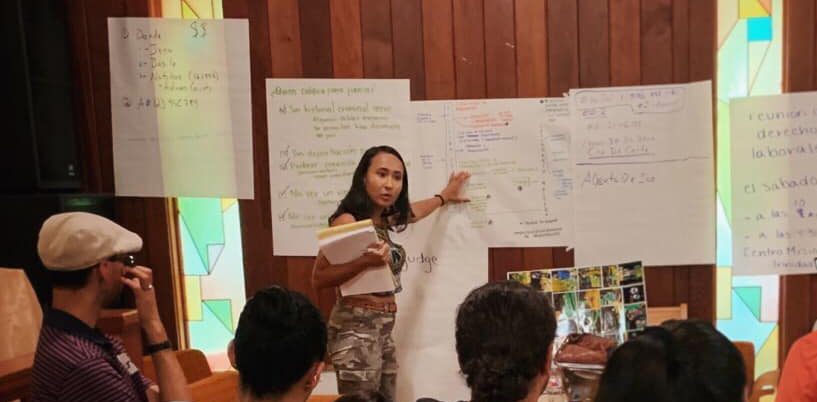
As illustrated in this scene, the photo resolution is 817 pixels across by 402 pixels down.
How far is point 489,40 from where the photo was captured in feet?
7.08

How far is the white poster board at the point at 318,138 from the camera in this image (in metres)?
2.20

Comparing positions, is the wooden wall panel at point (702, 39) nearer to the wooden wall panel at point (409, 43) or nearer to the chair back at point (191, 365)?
the wooden wall panel at point (409, 43)

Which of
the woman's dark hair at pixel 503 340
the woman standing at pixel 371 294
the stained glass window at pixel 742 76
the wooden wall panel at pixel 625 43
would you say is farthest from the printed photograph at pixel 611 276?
the woman's dark hair at pixel 503 340

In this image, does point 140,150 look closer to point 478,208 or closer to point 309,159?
point 309,159

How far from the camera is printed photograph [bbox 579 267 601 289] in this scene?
2.13 m

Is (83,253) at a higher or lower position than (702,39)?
lower

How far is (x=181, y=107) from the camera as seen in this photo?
2.27 m

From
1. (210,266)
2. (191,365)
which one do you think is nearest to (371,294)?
(191,365)

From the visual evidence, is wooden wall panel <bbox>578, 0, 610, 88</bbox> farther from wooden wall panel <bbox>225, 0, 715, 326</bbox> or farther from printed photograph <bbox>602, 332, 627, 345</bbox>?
printed photograph <bbox>602, 332, 627, 345</bbox>

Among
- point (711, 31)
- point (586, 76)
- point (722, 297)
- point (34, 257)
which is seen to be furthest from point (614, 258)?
point (34, 257)

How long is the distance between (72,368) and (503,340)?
2.96 ft

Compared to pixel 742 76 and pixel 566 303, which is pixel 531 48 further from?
pixel 566 303

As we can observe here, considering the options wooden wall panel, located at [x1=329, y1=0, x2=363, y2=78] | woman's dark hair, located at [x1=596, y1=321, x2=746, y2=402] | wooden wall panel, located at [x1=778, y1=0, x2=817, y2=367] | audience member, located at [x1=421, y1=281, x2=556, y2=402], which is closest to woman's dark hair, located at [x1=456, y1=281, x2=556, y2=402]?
audience member, located at [x1=421, y1=281, x2=556, y2=402]

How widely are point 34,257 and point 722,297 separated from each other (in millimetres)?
2817
